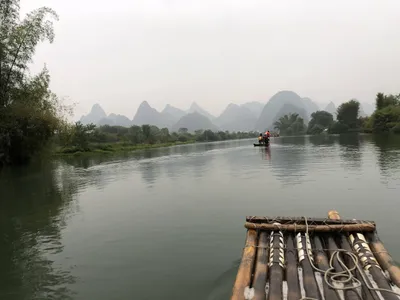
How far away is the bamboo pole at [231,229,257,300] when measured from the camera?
3.65 meters

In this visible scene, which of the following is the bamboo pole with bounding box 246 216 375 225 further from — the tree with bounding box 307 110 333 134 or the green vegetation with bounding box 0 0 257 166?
the tree with bounding box 307 110 333 134

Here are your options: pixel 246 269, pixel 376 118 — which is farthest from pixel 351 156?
pixel 376 118

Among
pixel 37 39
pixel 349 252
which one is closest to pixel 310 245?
pixel 349 252

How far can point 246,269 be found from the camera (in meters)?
4.14

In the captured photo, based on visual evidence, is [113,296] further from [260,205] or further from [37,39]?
[37,39]

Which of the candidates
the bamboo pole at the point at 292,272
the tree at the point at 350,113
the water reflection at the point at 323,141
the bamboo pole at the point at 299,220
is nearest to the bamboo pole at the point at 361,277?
the bamboo pole at the point at 299,220

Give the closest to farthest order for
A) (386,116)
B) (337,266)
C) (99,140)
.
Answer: (337,266)
(386,116)
(99,140)

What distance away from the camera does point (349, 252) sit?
4.43 metres

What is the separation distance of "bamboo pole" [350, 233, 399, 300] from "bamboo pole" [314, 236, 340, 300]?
49cm

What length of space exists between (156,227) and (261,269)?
5.23 meters

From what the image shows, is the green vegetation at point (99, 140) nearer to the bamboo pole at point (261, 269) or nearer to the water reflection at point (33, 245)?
the water reflection at point (33, 245)

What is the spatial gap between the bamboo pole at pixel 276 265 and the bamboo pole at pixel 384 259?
1334 mm

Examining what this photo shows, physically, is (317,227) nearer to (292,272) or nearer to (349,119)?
(292,272)

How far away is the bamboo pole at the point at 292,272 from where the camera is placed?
3595mm
